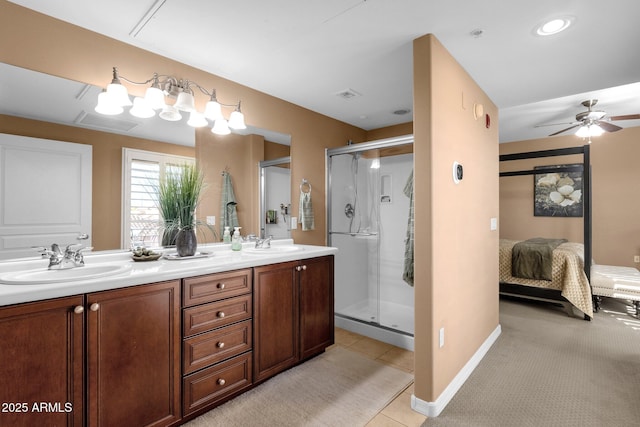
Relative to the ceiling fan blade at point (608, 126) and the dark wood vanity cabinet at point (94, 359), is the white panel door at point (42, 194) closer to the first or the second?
the dark wood vanity cabinet at point (94, 359)

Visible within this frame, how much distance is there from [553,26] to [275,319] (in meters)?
2.49

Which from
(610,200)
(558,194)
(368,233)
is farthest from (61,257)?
(610,200)

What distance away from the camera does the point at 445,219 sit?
6.57 ft

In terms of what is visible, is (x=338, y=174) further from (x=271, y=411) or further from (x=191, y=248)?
(x=271, y=411)

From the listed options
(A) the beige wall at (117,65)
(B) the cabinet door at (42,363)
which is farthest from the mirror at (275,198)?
(B) the cabinet door at (42,363)

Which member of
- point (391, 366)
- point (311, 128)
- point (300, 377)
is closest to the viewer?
point (300, 377)

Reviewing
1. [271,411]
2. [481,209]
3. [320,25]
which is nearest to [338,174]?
[481,209]

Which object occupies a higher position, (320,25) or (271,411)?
(320,25)

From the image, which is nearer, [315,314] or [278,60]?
[278,60]

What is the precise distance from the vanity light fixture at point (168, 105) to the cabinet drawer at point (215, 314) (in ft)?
4.32

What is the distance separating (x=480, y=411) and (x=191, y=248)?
2092mm

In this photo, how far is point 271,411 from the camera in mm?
1869

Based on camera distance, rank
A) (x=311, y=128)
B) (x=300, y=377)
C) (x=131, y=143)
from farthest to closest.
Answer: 1. (x=311, y=128)
2. (x=300, y=377)
3. (x=131, y=143)

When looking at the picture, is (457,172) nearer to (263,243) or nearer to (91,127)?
(263,243)
